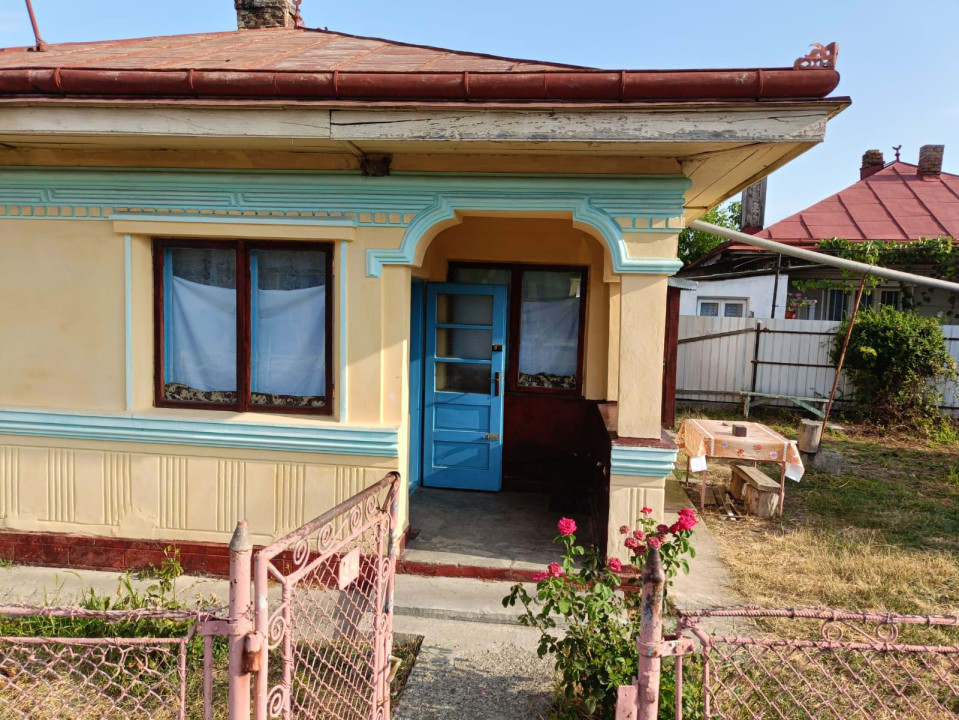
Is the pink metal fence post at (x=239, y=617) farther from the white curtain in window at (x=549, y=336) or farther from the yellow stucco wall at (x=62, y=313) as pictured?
the white curtain in window at (x=549, y=336)

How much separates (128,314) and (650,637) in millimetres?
4121

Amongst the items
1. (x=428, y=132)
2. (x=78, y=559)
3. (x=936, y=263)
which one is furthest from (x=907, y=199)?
(x=78, y=559)

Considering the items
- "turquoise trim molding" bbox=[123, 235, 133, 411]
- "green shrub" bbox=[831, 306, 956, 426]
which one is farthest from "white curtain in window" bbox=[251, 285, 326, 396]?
"green shrub" bbox=[831, 306, 956, 426]

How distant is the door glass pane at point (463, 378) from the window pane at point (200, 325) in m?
2.17

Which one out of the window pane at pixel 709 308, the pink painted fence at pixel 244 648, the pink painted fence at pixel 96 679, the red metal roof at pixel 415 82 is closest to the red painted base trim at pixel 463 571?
the pink painted fence at pixel 244 648

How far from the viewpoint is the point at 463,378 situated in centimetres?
652

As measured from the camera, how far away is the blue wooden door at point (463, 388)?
21.0 ft

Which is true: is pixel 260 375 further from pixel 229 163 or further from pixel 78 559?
pixel 78 559

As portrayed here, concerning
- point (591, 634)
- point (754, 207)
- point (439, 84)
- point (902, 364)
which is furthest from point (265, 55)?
point (754, 207)

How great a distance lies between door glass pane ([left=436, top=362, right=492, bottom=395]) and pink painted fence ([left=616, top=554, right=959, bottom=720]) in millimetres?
2984

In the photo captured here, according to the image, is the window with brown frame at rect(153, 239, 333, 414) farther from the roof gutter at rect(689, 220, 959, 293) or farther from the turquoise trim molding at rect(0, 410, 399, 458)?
the roof gutter at rect(689, 220, 959, 293)

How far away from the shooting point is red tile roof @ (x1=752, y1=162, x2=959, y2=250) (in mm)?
12984

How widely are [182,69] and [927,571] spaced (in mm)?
6161

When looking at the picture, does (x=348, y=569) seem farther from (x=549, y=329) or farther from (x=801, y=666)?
(x=549, y=329)
